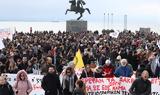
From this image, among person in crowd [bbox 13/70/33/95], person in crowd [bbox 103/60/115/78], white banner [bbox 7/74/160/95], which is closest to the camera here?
person in crowd [bbox 13/70/33/95]

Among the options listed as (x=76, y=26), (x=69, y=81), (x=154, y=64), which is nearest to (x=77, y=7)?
(x=76, y=26)

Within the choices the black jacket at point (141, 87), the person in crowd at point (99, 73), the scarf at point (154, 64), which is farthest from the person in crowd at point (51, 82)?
the scarf at point (154, 64)

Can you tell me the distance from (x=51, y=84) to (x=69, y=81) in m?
0.55

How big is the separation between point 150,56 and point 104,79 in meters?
3.57

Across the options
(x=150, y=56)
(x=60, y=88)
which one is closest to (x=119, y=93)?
(x=60, y=88)

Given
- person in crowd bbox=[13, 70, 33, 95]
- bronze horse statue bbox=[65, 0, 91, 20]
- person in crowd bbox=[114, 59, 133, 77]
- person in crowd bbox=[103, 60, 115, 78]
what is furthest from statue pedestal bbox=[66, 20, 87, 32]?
person in crowd bbox=[13, 70, 33, 95]

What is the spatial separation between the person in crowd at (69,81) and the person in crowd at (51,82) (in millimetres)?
266

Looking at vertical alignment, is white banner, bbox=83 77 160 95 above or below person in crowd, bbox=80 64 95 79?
below

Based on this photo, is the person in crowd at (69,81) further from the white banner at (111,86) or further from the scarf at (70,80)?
the white banner at (111,86)

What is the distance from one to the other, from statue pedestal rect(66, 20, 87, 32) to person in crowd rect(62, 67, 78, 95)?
33.6 meters

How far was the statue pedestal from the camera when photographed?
165ft

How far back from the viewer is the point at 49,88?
16.1 m

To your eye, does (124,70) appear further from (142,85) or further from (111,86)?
(142,85)

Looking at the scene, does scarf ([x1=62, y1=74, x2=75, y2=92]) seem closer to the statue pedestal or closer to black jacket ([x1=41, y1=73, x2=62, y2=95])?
black jacket ([x1=41, y1=73, x2=62, y2=95])
